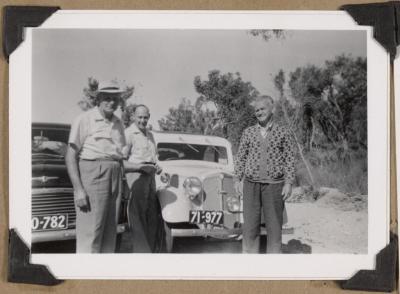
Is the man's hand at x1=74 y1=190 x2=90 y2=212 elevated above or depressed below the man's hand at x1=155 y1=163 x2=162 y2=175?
below

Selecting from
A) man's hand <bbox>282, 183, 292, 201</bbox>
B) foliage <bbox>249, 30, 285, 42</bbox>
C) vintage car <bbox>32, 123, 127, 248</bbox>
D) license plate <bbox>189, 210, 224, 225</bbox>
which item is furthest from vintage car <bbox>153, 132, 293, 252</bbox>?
foliage <bbox>249, 30, 285, 42</bbox>

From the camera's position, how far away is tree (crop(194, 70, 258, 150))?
5.67 feet

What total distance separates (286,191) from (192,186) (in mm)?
403

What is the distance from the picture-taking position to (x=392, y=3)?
1.75 m

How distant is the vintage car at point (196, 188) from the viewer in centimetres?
174

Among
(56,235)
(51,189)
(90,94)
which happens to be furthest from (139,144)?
(56,235)

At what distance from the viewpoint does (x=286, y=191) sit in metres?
1.73

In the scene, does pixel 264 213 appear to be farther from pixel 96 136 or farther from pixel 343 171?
pixel 96 136

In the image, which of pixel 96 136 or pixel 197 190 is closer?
pixel 96 136

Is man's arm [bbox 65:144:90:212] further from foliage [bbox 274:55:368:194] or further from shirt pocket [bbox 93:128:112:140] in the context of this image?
foliage [bbox 274:55:368:194]

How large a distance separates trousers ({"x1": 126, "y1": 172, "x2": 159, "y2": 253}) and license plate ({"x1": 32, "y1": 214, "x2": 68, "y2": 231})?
270 millimetres

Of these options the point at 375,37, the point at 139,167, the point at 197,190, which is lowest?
the point at 197,190

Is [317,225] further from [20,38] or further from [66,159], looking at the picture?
[20,38]

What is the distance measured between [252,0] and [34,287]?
1.51 meters
